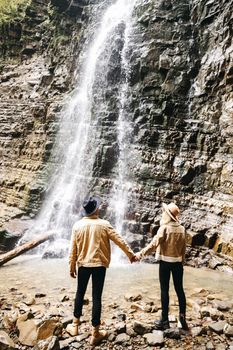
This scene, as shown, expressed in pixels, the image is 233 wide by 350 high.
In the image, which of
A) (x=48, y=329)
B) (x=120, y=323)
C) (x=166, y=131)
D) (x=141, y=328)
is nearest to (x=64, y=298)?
(x=120, y=323)

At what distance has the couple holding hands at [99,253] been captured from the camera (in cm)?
517

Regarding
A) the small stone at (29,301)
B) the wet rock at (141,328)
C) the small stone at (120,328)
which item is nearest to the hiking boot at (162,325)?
the wet rock at (141,328)

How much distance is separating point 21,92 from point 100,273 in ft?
71.2

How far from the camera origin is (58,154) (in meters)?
19.6

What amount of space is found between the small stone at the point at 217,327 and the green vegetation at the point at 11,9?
3031cm

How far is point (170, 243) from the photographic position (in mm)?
5594

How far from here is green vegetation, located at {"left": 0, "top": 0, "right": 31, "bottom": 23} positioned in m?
29.2

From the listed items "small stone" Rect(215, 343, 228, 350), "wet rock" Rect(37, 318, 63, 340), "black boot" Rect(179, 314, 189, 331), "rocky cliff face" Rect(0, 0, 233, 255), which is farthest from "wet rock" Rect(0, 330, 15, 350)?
"rocky cliff face" Rect(0, 0, 233, 255)

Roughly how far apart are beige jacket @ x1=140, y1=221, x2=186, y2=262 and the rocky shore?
3.76 ft

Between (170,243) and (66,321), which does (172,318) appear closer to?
(170,243)

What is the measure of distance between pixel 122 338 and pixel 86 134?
45.9ft

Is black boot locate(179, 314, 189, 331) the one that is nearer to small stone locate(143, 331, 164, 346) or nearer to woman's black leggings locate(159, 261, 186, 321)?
woman's black leggings locate(159, 261, 186, 321)

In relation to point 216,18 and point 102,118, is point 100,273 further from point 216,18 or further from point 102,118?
point 216,18

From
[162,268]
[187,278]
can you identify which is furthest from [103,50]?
[162,268]
